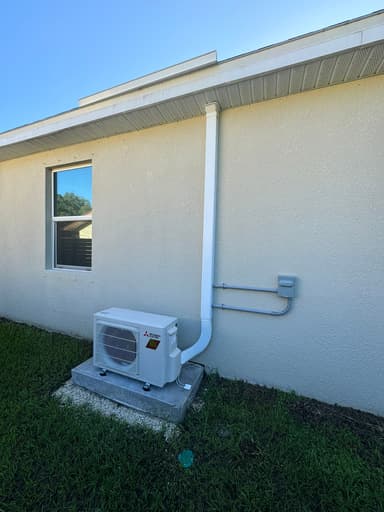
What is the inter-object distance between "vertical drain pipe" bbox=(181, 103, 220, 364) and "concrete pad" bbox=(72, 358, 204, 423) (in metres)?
0.23

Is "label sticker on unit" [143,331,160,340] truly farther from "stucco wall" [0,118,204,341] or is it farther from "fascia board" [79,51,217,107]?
"fascia board" [79,51,217,107]

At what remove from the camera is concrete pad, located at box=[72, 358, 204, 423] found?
1.45 meters

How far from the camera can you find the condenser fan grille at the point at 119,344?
161cm

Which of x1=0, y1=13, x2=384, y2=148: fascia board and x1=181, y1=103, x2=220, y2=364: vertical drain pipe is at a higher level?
x1=0, y1=13, x2=384, y2=148: fascia board

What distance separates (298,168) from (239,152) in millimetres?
512

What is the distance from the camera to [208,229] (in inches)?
71.3

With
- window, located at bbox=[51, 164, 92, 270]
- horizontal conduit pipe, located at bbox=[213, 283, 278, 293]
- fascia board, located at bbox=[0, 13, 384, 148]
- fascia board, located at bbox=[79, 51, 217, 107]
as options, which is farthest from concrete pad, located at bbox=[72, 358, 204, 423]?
fascia board, located at bbox=[79, 51, 217, 107]

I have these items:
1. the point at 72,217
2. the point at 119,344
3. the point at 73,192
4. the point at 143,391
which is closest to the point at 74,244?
the point at 72,217

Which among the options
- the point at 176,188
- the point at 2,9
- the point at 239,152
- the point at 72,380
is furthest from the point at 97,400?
the point at 2,9

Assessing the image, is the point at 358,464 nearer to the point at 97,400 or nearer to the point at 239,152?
the point at 97,400

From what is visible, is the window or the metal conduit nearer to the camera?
the metal conduit

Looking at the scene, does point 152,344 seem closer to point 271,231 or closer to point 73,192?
point 271,231

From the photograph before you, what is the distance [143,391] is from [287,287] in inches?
54.9

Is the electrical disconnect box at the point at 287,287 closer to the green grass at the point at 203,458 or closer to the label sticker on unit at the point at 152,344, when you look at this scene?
the green grass at the point at 203,458
